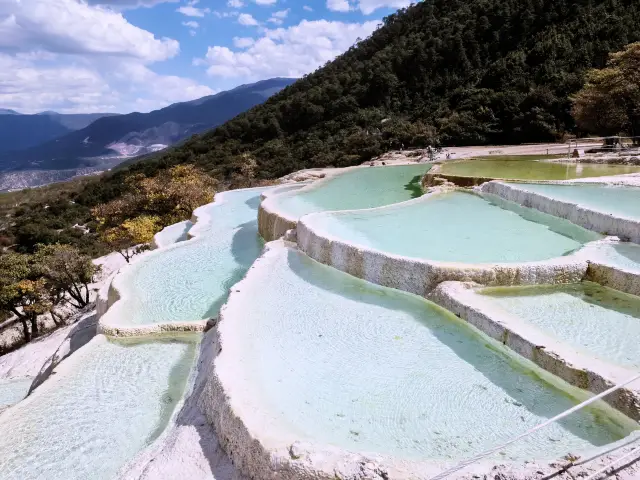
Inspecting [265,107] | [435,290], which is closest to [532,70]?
[265,107]

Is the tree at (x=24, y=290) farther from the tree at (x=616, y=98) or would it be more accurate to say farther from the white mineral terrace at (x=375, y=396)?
the tree at (x=616, y=98)

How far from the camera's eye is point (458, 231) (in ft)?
28.0

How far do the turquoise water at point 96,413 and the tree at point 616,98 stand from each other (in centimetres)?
1682

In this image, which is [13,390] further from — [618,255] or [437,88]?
[437,88]

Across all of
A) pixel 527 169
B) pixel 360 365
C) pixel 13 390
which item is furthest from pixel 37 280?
pixel 527 169

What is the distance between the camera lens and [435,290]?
600 centimetres

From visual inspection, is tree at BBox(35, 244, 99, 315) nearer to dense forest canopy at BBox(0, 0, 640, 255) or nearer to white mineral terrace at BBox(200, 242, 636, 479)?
white mineral terrace at BBox(200, 242, 636, 479)

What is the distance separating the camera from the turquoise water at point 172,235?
11.8 meters

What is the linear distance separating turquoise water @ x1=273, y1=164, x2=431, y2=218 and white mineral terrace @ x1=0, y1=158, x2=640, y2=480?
346cm

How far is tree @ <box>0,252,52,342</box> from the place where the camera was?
40.3 ft

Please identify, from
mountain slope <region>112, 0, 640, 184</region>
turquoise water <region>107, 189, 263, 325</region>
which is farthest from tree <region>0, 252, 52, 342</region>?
mountain slope <region>112, 0, 640, 184</region>

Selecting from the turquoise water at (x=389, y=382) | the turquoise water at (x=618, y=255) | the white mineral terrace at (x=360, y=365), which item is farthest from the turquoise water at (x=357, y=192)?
the turquoise water at (x=618, y=255)

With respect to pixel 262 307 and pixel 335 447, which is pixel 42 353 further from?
pixel 335 447

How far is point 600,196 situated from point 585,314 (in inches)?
215
